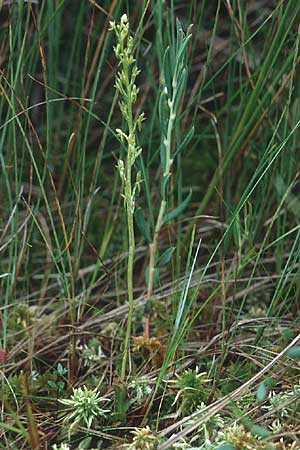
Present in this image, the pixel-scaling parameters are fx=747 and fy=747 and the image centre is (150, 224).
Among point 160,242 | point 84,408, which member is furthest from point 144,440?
point 160,242

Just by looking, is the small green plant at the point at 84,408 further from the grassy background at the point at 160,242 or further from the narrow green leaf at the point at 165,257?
the narrow green leaf at the point at 165,257

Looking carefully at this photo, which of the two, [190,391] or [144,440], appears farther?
[190,391]

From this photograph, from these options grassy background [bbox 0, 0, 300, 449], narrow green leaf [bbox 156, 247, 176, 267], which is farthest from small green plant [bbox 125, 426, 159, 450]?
narrow green leaf [bbox 156, 247, 176, 267]

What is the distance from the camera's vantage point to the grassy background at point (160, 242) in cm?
126

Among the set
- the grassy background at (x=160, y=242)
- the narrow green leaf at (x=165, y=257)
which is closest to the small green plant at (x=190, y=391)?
the grassy background at (x=160, y=242)

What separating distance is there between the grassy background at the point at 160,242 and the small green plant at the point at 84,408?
3 cm

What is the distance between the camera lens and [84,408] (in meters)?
1.18

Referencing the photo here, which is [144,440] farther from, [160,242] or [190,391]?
[160,242]

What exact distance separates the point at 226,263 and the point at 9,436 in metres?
0.65

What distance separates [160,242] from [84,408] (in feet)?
2.13

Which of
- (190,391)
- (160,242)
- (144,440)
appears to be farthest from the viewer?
(160,242)

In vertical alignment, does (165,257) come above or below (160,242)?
above

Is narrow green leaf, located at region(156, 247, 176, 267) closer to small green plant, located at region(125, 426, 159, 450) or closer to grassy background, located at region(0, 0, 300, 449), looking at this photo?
grassy background, located at region(0, 0, 300, 449)

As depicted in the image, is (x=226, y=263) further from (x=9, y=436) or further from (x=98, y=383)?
(x=9, y=436)
